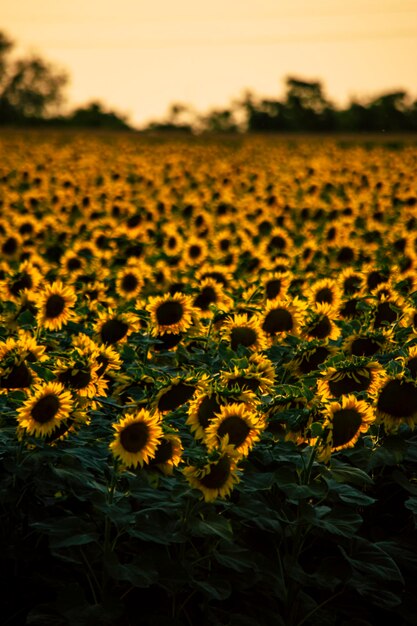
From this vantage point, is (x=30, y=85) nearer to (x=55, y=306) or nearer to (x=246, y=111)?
(x=246, y=111)

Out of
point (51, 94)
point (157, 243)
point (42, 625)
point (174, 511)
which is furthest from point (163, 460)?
point (51, 94)

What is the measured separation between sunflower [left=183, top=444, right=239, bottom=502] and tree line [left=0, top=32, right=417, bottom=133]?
161 feet

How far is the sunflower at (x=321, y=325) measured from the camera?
5.21m

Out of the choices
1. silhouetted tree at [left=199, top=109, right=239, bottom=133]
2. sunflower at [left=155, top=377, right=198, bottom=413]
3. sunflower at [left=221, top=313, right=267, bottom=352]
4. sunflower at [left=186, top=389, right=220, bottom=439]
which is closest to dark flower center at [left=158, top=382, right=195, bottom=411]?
sunflower at [left=155, top=377, right=198, bottom=413]

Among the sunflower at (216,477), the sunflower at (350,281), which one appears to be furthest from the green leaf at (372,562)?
the sunflower at (350,281)

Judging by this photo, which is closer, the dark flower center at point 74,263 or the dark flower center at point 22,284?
the dark flower center at point 22,284

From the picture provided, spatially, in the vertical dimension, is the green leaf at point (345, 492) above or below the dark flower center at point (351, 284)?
below

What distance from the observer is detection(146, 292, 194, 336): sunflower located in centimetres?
548

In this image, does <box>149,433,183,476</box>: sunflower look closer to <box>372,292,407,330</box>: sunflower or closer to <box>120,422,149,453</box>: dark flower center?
<box>120,422,149,453</box>: dark flower center

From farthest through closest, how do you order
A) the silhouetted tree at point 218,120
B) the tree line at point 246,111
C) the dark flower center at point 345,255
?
the silhouetted tree at point 218,120 < the tree line at point 246,111 < the dark flower center at point 345,255

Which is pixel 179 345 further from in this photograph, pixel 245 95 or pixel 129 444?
pixel 245 95

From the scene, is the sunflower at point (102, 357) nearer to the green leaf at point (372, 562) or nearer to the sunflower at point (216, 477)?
the sunflower at point (216, 477)

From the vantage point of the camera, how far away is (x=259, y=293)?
636 centimetres

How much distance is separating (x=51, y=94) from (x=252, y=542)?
418ft
